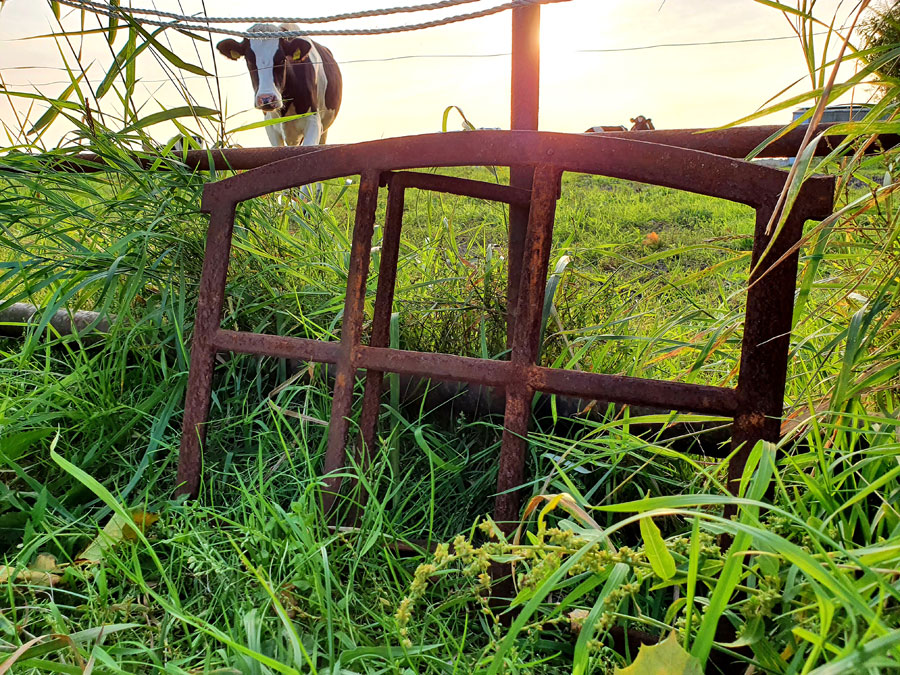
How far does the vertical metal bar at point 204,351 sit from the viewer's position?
5.23 ft

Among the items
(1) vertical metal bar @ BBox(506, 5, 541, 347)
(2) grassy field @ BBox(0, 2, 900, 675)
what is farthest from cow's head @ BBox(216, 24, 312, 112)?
(1) vertical metal bar @ BBox(506, 5, 541, 347)

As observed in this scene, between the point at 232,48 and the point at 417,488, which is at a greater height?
the point at 232,48

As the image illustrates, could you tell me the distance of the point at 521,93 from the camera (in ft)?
6.00

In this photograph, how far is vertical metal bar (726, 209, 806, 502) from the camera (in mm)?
1210

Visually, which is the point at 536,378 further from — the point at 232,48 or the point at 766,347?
the point at 232,48

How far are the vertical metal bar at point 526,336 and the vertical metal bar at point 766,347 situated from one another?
0.38 m

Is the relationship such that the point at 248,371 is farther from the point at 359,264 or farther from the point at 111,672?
the point at 111,672

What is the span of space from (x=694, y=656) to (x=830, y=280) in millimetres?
1074

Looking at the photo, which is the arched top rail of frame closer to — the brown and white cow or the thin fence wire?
the thin fence wire

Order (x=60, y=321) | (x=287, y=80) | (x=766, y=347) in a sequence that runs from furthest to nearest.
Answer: (x=287, y=80), (x=60, y=321), (x=766, y=347)

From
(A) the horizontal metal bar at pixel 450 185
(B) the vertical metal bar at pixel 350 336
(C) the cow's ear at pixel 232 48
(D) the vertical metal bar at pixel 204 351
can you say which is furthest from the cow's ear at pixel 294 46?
(B) the vertical metal bar at pixel 350 336

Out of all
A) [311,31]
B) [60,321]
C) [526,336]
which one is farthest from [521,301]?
[60,321]

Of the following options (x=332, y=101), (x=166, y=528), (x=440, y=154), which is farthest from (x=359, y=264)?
(x=332, y=101)

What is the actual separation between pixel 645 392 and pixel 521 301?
0.97 feet
